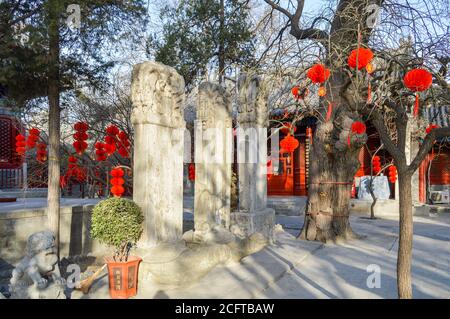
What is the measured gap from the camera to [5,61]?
6922 mm

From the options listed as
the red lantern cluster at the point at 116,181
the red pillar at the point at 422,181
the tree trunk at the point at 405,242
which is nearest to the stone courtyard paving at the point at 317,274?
the tree trunk at the point at 405,242

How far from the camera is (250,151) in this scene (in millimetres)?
7773

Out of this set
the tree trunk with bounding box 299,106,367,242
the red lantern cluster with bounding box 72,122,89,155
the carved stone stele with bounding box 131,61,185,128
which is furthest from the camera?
the red lantern cluster with bounding box 72,122,89,155

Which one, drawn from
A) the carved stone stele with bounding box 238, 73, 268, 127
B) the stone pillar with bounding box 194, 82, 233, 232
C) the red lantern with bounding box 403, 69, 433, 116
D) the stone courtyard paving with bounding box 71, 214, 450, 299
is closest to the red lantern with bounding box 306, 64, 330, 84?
the red lantern with bounding box 403, 69, 433, 116

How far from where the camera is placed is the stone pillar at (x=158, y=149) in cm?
541

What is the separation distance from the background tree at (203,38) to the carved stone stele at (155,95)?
5612 millimetres

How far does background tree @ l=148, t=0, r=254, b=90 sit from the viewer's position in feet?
37.1

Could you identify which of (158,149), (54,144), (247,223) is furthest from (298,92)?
(54,144)

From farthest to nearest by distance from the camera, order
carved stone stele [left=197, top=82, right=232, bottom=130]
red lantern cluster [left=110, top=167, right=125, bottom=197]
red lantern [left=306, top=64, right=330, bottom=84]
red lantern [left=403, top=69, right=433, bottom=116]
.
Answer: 1. red lantern cluster [left=110, top=167, right=125, bottom=197]
2. carved stone stele [left=197, top=82, right=232, bottom=130]
3. red lantern [left=306, top=64, right=330, bottom=84]
4. red lantern [left=403, top=69, right=433, bottom=116]

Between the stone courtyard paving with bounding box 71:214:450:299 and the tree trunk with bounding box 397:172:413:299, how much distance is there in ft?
3.53

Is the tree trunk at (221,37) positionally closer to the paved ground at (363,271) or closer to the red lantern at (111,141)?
the red lantern at (111,141)

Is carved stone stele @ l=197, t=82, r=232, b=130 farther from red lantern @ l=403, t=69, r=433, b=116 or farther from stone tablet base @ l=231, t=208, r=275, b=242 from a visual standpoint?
red lantern @ l=403, t=69, r=433, b=116

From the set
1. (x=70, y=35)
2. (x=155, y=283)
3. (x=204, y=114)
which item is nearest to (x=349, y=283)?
(x=155, y=283)

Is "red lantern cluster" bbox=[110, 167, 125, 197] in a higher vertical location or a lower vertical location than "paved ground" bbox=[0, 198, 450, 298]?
higher
